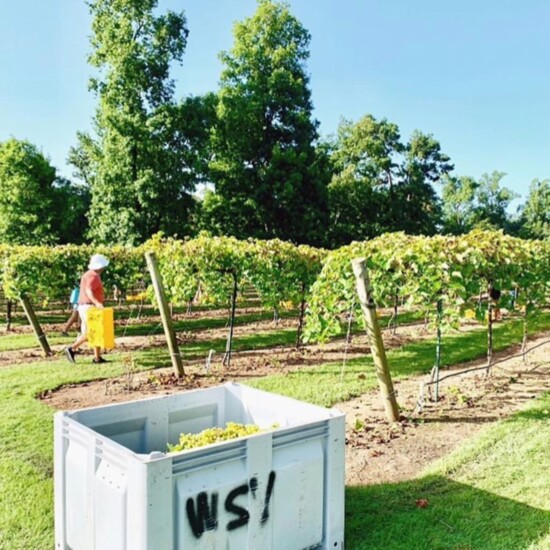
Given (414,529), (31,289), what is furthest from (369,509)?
(31,289)

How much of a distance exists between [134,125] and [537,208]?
138 ft

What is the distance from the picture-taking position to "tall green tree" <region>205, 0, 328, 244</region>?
92.8 feet

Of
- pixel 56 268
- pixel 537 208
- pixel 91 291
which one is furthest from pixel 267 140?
pixel 537 208

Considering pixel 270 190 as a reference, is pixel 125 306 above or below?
below

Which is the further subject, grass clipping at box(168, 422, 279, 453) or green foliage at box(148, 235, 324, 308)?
green foliage at box(148, 235, 324, 308)

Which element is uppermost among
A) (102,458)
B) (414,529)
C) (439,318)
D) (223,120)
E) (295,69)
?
(295,69)

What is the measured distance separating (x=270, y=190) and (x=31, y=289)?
1950 centimetres

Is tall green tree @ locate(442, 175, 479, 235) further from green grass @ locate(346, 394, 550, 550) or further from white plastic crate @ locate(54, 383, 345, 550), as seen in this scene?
white plastic crate @ locate(54, 383, 345, 550)

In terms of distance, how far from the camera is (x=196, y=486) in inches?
99.0

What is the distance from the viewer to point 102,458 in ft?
8.70

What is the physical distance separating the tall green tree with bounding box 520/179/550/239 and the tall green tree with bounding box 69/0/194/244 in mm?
36695

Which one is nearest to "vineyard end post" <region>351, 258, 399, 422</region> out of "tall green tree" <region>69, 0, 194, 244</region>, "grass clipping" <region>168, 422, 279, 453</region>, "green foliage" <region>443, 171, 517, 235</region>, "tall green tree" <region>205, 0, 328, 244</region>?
"grass clipping" <region>168, 422, 279, 453</region>

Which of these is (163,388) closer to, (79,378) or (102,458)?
(79,378)

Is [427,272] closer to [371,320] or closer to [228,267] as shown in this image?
[371,320]
